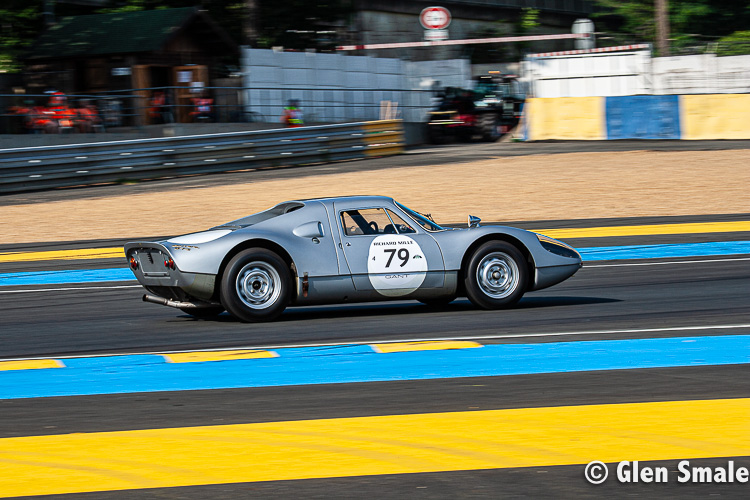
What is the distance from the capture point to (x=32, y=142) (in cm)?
2408

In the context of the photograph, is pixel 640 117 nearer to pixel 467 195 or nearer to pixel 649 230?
pixel 467 195

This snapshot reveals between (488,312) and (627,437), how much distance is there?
12.0 feet

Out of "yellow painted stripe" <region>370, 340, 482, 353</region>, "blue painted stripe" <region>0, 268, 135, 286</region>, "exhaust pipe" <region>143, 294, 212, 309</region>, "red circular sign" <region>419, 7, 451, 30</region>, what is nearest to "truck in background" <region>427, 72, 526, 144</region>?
"red circular sign" <region>419, 7, 451, 30</region>

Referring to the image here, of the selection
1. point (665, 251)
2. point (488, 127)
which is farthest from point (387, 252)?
point (488, 127)

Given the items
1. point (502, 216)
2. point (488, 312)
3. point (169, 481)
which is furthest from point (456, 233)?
point (502, 216)

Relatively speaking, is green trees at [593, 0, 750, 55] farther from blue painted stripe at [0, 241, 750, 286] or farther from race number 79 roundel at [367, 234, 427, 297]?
race number 79 roundel at [367, 234, 427, 297]

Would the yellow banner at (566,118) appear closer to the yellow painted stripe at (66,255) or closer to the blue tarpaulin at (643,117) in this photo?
the blue tarpaulin at (643,117)

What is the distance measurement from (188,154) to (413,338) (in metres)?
16.6

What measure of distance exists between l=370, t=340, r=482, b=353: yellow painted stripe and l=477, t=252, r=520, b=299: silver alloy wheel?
1.20 m

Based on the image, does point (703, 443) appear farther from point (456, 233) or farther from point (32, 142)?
point (32, 142)

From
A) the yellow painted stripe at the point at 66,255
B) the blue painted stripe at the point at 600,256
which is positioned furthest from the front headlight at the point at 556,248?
the yellow painted stripe at the point at 66,255

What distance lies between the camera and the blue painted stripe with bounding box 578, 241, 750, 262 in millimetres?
12289

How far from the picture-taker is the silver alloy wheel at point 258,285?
7.89 metres

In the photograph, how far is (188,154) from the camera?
76.1ft
